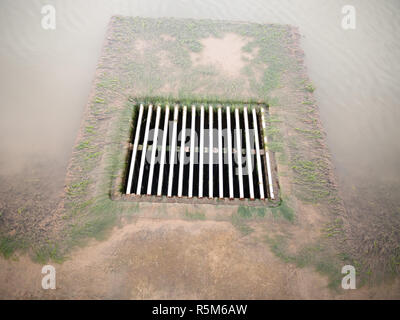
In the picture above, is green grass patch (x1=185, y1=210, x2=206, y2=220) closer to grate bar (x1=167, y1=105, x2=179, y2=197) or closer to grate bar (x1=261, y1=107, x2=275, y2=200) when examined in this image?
grate bar (x1=167, y1=105, x2=179, y2=197)

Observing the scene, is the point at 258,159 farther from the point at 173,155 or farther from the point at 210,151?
the point at 173,155

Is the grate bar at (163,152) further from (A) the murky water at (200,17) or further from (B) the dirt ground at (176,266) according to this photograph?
(A) the murky water at (200,17)

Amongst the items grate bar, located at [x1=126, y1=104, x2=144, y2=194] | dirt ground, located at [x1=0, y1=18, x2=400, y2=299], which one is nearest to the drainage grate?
grate bar, located at [x1=126, y1=104, x2=144, y2=194]

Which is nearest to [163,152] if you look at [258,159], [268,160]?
[258,159]

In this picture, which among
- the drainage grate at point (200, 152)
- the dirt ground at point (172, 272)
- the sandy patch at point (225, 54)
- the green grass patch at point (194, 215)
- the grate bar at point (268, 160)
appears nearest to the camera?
the dirt ground at point (172, 272)

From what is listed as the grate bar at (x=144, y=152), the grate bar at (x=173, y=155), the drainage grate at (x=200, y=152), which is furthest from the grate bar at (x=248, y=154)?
the grate bar at (x=144, y=152)

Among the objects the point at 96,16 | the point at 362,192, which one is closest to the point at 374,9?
the point at 362,192
